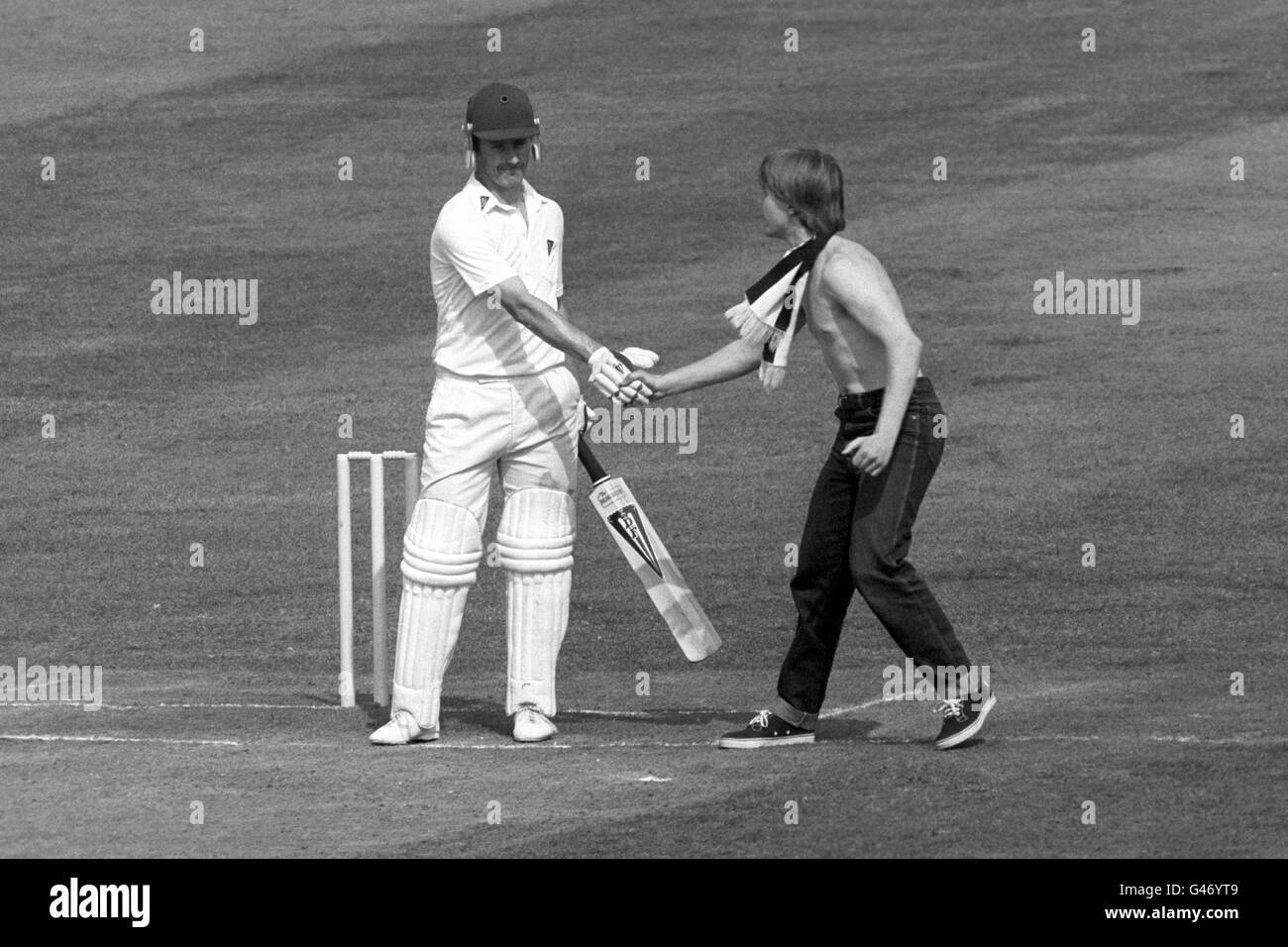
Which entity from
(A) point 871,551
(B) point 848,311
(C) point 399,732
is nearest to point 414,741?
(C) point 399,732

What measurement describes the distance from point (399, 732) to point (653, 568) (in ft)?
3.78

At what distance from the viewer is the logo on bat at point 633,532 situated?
8836 mm

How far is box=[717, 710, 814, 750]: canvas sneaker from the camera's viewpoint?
8242 millimetres

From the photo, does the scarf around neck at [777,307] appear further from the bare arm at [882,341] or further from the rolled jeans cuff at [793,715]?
the rolled jeans cuff at [793,715]

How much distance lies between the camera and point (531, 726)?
8.58 metres

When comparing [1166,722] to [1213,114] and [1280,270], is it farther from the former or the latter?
[1213,114]

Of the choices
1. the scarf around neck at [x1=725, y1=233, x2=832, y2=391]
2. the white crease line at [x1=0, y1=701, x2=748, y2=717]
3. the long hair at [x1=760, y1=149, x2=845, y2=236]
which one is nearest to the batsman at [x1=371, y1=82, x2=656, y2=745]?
the scarf around neck at [x1=725, y1=233, x2=832, y2=391]

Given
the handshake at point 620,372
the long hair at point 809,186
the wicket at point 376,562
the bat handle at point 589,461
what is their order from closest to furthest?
the long hair at point 809,186, the handshake at point 620,372, the bat handle at point 589,461, the wicket at point 376,562

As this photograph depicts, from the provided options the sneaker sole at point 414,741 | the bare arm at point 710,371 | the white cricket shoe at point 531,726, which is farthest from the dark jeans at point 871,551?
the sneaker sole at point 414,741

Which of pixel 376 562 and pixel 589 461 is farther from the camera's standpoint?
pixel 376 562

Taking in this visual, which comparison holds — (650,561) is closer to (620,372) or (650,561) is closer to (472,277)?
(620,372)

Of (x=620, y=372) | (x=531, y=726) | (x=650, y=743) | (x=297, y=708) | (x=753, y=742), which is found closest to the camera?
(x=753, y=742)

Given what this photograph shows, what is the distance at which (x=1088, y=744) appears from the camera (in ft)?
26.4

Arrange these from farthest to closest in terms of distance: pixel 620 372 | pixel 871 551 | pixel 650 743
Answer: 1. pixel 650 743
2. pixel 620 372
3. pixel 871 551
